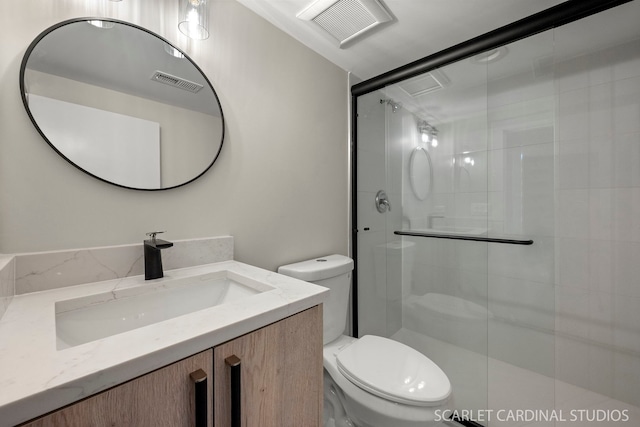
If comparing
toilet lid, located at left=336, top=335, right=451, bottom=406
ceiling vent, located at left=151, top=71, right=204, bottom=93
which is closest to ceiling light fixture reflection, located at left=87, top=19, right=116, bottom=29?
ceiling vent, located at left=151, top=71, right=204, bottom=93

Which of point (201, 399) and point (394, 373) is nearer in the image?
point (201, 399)

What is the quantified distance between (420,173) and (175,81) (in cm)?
159

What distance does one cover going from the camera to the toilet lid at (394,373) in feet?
3.32

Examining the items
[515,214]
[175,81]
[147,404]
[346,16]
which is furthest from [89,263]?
[515,214]

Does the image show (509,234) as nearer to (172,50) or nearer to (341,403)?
(341,403)

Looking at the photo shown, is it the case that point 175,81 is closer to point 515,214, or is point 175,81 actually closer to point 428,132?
point 428,132

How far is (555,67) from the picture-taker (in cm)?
156

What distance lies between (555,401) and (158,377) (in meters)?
2.05

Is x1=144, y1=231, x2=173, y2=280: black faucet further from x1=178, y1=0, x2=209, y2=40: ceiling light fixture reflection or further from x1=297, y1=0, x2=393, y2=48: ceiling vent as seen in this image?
x1=297, y1=0, x2=393, y2=48: ceiling vent

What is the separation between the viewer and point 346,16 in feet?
4.34

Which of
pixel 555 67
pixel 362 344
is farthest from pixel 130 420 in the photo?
pixel 555 67

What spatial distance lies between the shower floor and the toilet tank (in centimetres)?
89

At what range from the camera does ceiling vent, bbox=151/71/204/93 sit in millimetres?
1030

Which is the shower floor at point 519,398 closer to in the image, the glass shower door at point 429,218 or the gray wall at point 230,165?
the glass shower door at point 429,218
